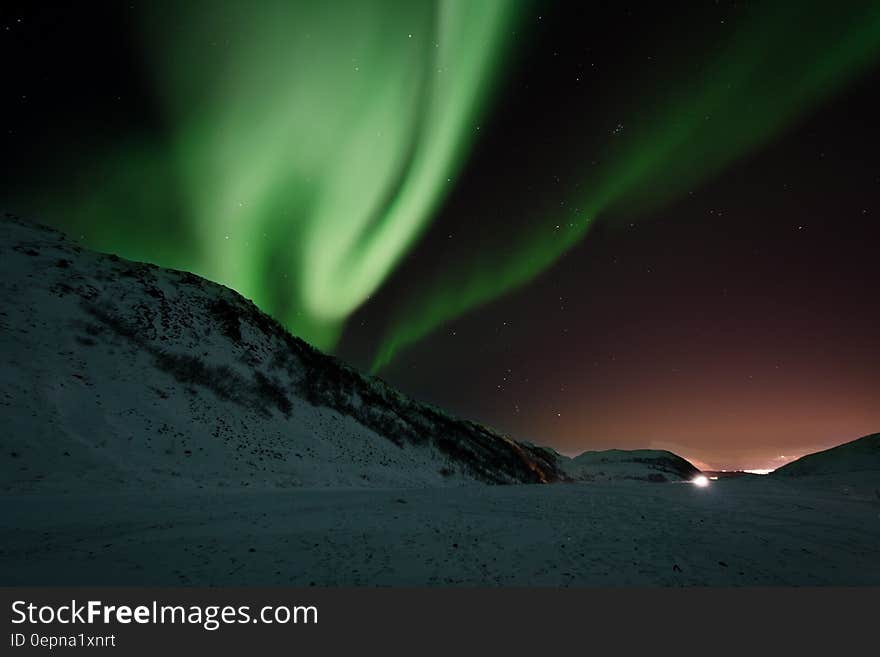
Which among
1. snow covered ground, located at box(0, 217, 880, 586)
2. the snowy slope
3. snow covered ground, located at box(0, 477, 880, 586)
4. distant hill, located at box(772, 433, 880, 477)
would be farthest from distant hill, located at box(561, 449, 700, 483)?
snow covered ground, located at box(0, 477, 880, 586)

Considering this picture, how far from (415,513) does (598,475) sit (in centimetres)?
8452

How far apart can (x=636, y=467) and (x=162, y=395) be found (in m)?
101

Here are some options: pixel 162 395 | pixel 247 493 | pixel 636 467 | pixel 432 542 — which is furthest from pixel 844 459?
pixel 162 395

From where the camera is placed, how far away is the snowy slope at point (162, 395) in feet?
59.3

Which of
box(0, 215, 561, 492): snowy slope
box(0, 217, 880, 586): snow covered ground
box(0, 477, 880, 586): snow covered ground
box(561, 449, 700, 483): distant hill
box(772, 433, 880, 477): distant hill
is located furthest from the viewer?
box(561, 449, 700, 483): distant hill

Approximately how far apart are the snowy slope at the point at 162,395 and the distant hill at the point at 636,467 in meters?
48.2

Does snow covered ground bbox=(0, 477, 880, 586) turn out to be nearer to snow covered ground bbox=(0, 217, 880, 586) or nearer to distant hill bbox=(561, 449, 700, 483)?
snow covered ground bbox=(0, 217, 880, 586)

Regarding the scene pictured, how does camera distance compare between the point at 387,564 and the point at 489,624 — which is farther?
the point at 387,564

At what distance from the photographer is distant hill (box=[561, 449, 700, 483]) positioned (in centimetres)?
8500

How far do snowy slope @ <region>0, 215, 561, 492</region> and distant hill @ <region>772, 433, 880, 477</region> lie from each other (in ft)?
127

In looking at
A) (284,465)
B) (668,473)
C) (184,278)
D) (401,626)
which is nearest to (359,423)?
(284,465)

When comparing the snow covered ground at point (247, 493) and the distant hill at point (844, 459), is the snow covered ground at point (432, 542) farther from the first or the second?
the distant hill at point (844, 459)

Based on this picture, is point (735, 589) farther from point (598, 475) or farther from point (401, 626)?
point (598, 475)

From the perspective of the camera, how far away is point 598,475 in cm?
8519
